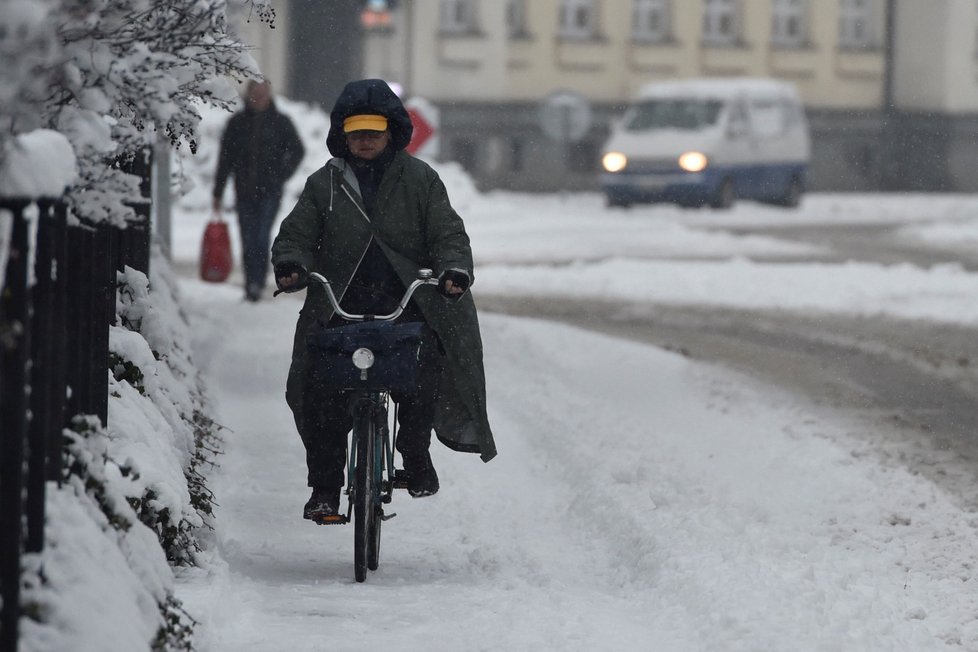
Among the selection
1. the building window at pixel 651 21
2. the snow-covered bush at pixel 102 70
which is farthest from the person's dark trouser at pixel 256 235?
the building window at pixel 651 21

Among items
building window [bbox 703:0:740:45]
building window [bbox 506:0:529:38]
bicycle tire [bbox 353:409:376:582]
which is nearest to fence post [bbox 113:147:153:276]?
bicycle tire [bbox 353:409:376:582]

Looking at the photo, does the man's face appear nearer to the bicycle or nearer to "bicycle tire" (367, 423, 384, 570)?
the bicycle

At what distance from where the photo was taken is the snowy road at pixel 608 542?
5.77 metres

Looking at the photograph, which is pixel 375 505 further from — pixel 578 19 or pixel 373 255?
pixel 578 19

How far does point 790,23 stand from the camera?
135 feet

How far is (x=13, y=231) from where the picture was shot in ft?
13.7

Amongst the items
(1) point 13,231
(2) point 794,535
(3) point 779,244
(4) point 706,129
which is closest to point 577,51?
(4) point 706,129

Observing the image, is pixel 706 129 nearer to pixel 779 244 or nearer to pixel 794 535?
pixel 779 244

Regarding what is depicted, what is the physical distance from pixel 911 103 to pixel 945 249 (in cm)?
1756

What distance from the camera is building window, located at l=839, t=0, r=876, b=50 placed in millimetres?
41875

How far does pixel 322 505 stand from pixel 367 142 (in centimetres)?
121

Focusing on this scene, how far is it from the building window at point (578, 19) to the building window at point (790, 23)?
4512mm

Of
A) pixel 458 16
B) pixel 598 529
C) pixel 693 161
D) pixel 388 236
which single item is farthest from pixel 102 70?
pixel 458 16

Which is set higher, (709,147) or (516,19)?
(516,19)
